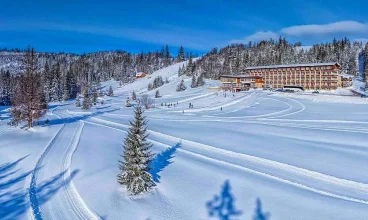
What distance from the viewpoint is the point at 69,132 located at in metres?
33.8

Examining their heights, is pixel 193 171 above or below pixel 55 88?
below

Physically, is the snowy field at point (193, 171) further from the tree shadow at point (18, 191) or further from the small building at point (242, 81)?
the small building at point (242, 81)

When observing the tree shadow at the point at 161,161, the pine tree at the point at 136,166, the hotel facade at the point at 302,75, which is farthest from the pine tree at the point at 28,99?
the hotel facade at the point at 302,75

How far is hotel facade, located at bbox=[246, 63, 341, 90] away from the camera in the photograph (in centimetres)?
8019

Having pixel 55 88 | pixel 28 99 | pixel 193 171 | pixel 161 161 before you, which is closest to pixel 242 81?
pixel 55 88

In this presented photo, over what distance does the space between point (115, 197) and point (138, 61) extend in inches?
7303

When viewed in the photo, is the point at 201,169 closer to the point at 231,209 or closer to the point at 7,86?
the point at 231,209

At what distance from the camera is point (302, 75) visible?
282 ft

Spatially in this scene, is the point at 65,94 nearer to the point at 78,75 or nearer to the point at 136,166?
the point at 78,75

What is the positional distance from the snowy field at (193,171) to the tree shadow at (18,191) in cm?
5

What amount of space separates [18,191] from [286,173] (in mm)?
16088

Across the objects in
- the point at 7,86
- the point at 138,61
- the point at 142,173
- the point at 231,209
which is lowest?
the point at 231,209

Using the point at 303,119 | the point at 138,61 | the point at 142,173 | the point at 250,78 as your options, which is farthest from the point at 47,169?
the point at 138,61

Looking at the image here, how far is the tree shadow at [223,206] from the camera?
533 inches
